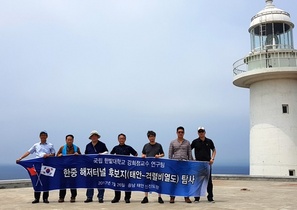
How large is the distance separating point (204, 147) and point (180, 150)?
59 centimetres

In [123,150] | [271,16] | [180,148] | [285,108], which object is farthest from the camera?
[271,16]

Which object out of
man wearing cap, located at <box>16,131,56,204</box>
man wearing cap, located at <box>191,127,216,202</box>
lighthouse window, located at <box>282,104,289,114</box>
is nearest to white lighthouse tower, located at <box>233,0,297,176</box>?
lighthouse window, located at <box>282,104,289,114</box>

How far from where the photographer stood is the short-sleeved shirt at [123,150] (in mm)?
8430

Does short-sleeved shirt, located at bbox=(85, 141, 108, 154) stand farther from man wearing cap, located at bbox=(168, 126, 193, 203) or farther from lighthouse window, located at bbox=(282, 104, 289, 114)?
lighthouse window, located at bbox=(282, 104, 289, 114)

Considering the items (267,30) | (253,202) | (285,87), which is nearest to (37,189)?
(253,202)

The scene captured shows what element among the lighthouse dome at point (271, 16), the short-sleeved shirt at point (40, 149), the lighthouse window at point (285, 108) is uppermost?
the lighthouse dome at point (271, 16)

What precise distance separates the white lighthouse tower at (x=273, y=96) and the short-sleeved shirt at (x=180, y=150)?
32.9 feet

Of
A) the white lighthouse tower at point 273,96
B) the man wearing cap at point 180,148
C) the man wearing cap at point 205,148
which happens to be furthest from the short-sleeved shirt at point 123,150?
the white lighthouse tower at point 273,96

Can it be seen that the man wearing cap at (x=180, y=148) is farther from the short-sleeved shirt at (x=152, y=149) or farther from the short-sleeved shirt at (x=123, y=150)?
the short-sleeved shirt at (x=123, y=150)

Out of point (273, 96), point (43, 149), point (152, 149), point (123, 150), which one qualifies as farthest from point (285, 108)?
point (43, 149)

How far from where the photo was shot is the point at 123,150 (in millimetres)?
8445

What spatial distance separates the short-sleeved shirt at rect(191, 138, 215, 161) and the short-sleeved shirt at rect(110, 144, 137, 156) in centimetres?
148

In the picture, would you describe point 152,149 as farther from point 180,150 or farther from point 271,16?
point 271,16

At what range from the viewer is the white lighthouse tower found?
54.9 feet
